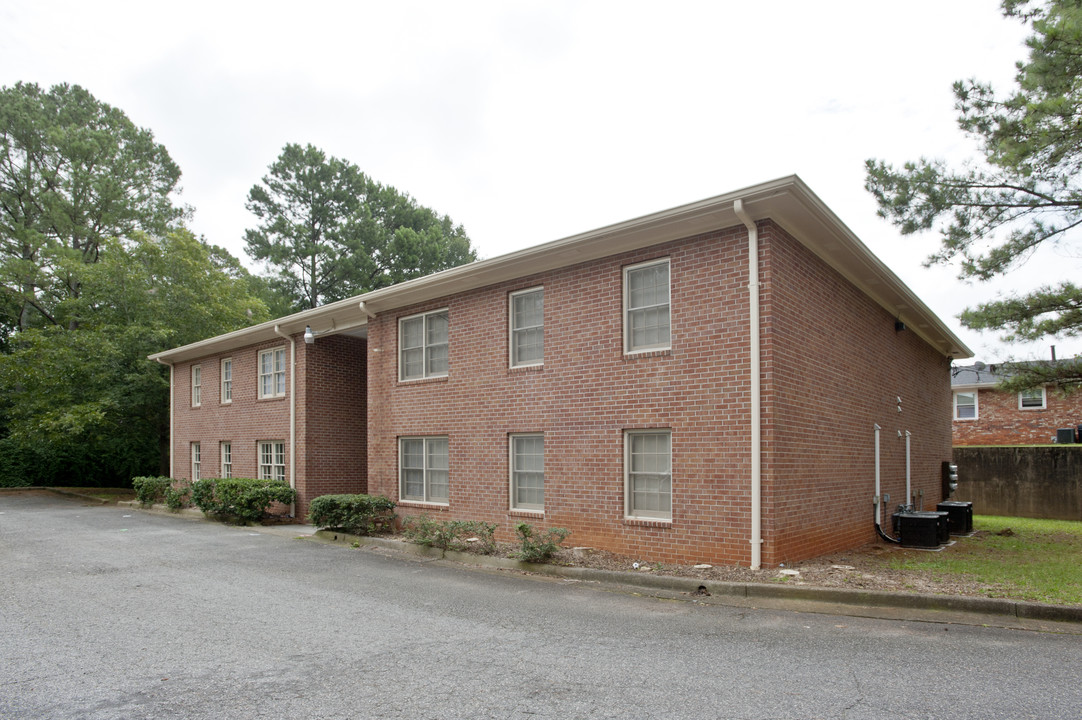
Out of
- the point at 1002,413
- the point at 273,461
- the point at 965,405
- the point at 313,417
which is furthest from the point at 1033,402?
the point at 273,461

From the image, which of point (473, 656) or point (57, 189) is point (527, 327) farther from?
point (57, 189)

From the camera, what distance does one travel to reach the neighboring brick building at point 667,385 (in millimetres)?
9430

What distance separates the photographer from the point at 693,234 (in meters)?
10.1

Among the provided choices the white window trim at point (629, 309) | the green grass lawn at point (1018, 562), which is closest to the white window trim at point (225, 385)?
the white window trim at point (629, 309)

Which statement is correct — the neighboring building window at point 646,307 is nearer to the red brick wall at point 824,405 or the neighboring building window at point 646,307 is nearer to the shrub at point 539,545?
the red brick wall at point 824,405

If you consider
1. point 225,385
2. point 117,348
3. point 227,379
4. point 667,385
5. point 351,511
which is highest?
point 117,348

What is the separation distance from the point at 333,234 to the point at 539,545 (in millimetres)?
31815

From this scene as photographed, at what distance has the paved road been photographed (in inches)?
190

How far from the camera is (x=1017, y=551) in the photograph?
461 inches

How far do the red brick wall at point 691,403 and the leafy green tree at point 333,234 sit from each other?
24.2 meters

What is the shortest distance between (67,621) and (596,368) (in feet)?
24.5

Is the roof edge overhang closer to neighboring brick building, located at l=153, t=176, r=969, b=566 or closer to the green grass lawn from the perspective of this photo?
neighboring brick building, located at l=153, t=176, r=969, b=566

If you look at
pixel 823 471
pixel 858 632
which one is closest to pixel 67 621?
pixel 858 632

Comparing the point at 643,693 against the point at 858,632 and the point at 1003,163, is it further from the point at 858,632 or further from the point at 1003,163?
the point at 1003,163
